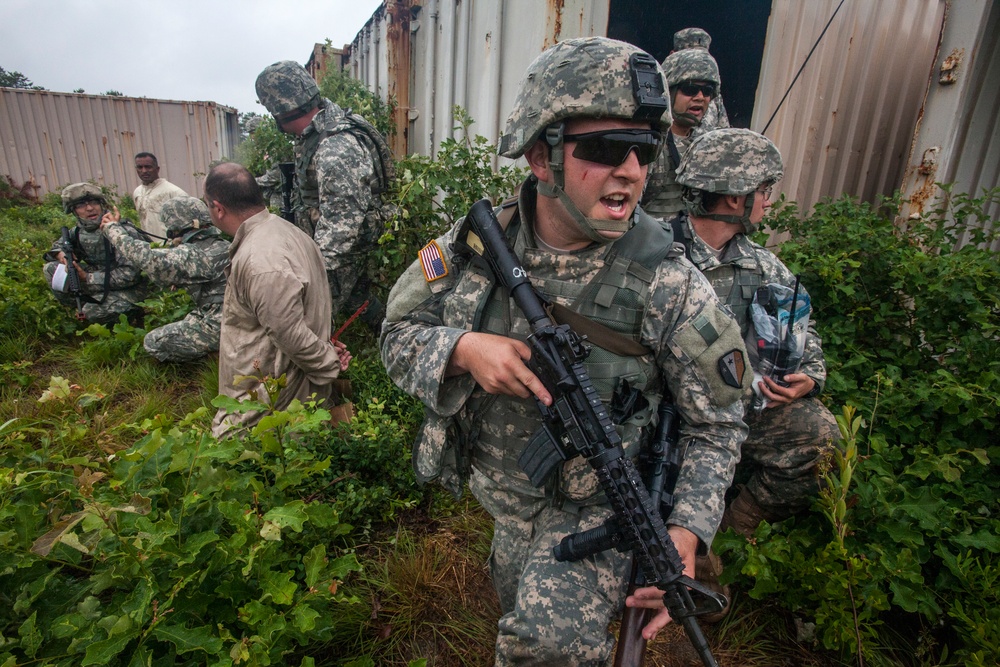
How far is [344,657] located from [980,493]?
2.48 metres

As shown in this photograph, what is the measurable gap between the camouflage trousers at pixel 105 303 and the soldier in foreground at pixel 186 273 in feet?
2.52

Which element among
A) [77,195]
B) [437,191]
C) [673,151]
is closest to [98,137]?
[77,195]

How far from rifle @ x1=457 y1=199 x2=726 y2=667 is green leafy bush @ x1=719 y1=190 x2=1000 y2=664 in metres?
0.74

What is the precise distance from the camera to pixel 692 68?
328 centimetres

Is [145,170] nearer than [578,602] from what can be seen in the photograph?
No

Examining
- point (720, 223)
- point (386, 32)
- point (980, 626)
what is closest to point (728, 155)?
point (720, 223)

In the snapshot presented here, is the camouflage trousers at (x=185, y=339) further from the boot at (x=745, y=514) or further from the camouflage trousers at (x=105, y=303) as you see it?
the boot at (x=745, y=514)

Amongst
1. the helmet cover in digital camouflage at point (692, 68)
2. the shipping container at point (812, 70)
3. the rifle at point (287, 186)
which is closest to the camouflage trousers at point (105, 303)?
the rifle at point (287, 186)

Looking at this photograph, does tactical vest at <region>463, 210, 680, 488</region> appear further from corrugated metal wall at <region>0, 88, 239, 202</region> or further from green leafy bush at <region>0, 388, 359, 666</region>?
corrugated metal wall at <region>0, 88, 239, 202</region>

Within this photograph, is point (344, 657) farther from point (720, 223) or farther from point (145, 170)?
point (145, 170)

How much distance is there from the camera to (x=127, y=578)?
4.37 feet

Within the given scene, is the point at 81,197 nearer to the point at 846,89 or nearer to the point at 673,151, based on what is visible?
the point at 673,151

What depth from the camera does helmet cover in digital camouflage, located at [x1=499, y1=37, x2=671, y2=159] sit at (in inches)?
55.2

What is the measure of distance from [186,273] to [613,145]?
3.89m
